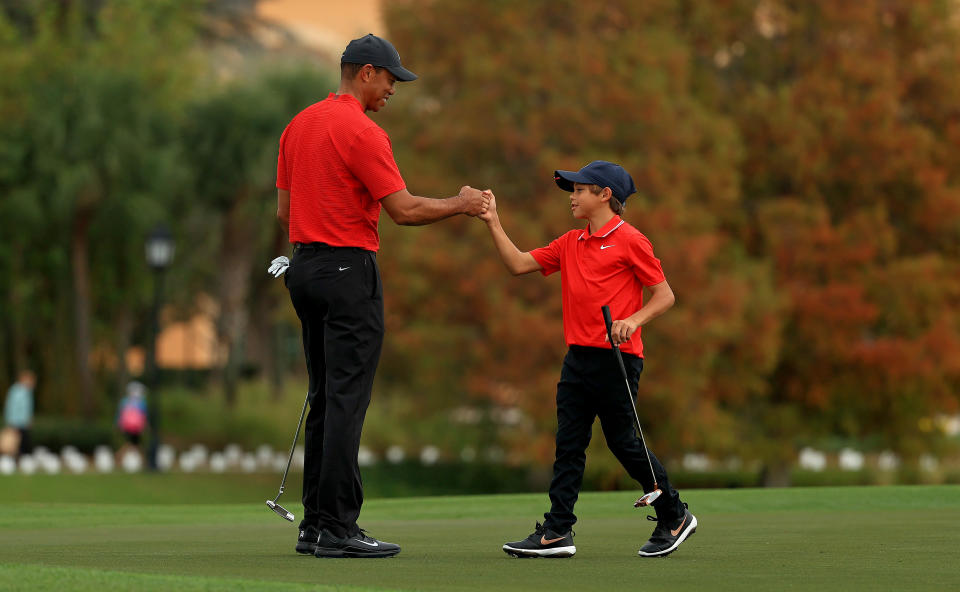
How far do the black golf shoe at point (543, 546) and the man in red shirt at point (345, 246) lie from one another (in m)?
0.56

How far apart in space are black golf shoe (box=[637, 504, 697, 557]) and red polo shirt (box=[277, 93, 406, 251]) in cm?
184

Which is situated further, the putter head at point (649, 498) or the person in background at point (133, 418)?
the person in background at point (133, 418)

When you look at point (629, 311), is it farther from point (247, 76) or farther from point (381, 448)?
point (247, 76)

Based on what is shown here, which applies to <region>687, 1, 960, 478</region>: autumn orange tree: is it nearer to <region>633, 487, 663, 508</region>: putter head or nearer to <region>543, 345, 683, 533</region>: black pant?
<region>543, 345, 683, 533</region>: black pant

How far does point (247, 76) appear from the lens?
140ft

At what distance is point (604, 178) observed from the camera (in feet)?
24.3

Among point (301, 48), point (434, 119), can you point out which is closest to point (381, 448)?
point (434, 119)

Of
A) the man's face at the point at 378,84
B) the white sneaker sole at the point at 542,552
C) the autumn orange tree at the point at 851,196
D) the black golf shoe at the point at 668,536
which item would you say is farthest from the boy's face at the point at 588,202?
the autumn orange tree at the point at 851,196

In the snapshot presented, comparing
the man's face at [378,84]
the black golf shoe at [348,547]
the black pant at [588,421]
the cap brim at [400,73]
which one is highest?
the cap brim at [400,73]

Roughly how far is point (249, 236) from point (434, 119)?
1387cm

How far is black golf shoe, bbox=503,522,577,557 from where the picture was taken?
6961 millimetres

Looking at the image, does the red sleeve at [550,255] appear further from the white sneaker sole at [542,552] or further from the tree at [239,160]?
the tree at [239,160]

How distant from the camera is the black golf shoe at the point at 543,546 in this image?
696 centimetres

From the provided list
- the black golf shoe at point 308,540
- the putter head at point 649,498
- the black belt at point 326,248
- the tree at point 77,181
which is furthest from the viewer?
the tree at point 77,181
